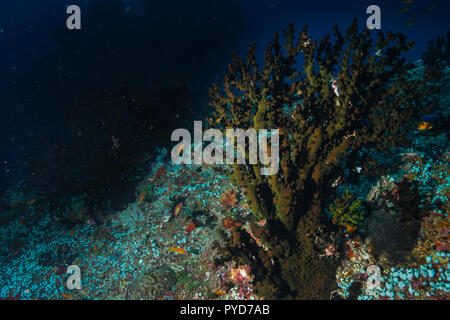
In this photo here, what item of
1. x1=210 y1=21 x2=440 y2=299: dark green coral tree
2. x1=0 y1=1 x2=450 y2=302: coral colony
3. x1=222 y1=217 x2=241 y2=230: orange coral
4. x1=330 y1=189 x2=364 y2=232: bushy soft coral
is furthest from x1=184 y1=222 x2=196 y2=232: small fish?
x1=330 y1=189 x2=364 y2=232: bushy soft coral

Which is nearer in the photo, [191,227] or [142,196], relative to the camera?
[191,227]

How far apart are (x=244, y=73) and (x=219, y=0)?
68.3ft

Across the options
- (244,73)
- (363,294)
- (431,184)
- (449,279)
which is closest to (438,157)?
(431,184)

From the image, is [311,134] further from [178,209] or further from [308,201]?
[178,209]

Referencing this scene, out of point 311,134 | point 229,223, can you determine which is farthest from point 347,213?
point 229,223

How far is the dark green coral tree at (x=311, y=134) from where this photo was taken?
10.7 ft

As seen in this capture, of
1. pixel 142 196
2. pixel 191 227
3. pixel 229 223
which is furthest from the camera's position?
pixel 142 196

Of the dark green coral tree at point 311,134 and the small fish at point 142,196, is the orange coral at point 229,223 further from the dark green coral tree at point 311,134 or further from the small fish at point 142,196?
the small fish at point 142,196

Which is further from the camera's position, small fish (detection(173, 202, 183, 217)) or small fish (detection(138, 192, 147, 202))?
small fish (detection(138, 192, 147, 202))

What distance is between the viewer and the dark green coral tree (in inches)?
128

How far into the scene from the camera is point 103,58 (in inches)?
537

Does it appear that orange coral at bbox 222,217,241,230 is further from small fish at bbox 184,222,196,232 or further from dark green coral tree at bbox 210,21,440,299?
dark green coral tree at bbox 210,21,440,299

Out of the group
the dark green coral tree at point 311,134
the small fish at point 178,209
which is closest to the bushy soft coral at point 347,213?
the dark green coral tree at point 311,134

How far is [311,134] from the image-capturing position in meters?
3.49
